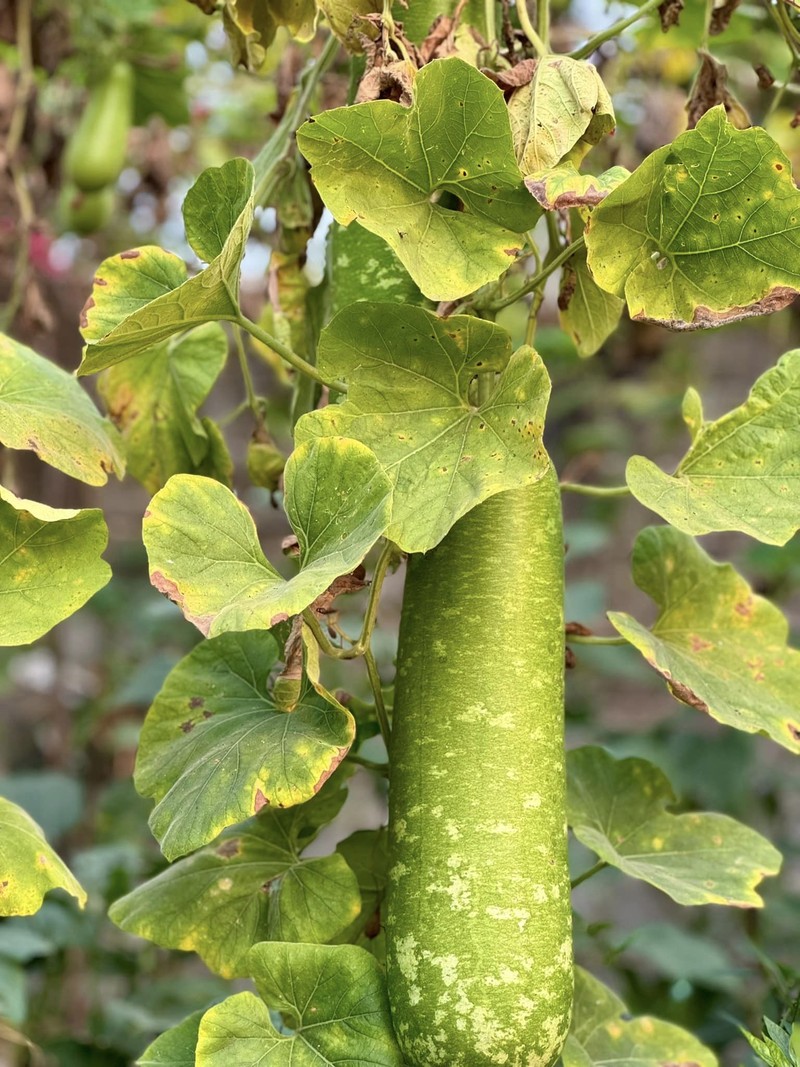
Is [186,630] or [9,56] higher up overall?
[9,56]

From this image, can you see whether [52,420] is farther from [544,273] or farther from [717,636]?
[717,636]

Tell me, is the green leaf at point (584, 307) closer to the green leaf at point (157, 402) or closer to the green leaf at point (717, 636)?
the green leaf at point (717, 636)

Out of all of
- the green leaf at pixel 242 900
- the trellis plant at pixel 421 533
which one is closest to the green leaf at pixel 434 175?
the trellis plant at pixel 421 533

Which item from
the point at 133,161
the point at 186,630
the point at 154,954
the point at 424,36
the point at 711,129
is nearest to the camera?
the point at 711,129

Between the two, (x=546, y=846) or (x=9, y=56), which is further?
(x=9, y=56)

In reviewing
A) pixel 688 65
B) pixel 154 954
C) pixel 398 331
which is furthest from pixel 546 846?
pixel 688 65

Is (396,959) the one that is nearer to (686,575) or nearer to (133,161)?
(686,575)

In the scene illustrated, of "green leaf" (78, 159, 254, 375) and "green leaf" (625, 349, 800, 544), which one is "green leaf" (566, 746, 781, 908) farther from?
"green leaf" (78, 159, 254, 375)
